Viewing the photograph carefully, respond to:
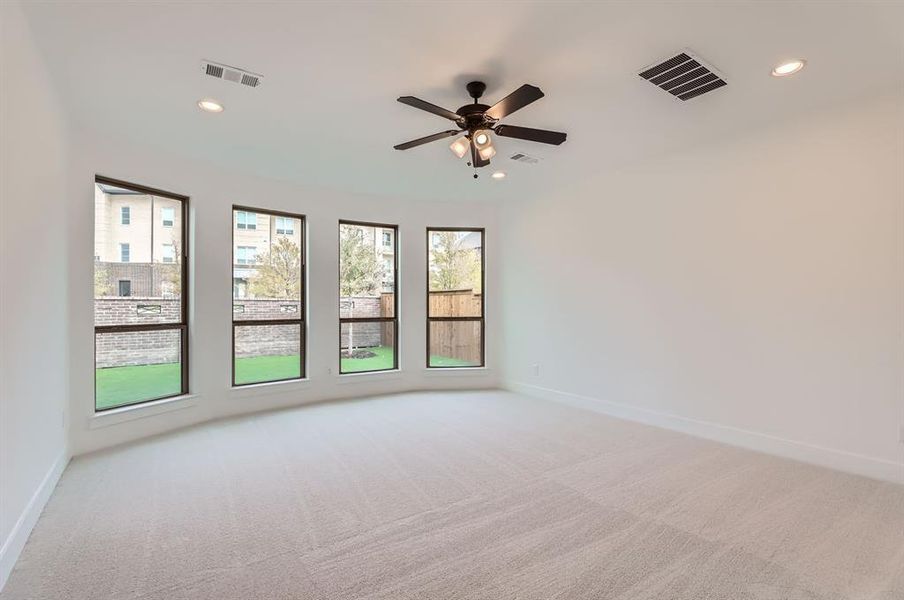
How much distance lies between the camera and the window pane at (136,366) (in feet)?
13.3

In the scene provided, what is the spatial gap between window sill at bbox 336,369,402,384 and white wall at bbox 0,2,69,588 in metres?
2.98

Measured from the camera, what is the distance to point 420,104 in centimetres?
267

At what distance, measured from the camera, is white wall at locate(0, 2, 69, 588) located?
2.10 metres

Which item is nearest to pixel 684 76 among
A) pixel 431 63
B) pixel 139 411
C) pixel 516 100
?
pixel 516 100

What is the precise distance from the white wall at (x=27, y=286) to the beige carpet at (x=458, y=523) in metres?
0.29

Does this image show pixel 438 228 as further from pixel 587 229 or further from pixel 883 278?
pixel 883 278

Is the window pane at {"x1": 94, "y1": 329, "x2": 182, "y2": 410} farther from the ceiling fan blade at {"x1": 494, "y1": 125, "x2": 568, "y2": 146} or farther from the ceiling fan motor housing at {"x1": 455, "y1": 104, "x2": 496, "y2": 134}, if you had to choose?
the ceiling fan blade at {"x1": 494, "y1": 125, "x2": 568, "y2": 146}

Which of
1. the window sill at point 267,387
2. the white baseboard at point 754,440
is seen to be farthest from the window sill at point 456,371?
the window sill at point 267,387

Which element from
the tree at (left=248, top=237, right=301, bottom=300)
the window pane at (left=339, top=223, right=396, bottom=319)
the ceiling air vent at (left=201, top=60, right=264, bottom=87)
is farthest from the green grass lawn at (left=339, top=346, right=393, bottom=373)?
the ceiling air vent at (left=201, top=60, right=264, bottom=87)

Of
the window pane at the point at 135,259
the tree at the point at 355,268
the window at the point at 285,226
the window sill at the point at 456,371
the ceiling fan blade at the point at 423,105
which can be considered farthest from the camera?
the window sill at the point at 456,371

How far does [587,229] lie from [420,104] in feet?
10.8

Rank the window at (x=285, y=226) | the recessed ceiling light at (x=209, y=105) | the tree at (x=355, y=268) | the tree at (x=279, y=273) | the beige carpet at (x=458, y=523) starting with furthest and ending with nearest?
the tree at (x=355, y=268) → the window at (x=285, y=226) → the tree at (x=279, y=273) → the recessed ceiling light at (x=209, y=105) → the beige carpet at (x=458, y=523)

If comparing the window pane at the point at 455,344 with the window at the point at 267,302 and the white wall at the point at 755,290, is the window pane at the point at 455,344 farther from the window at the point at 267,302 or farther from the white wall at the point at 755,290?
the window at the point at 267,302

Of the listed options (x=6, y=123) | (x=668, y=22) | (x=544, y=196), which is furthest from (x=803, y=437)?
(x=6, y=123)
